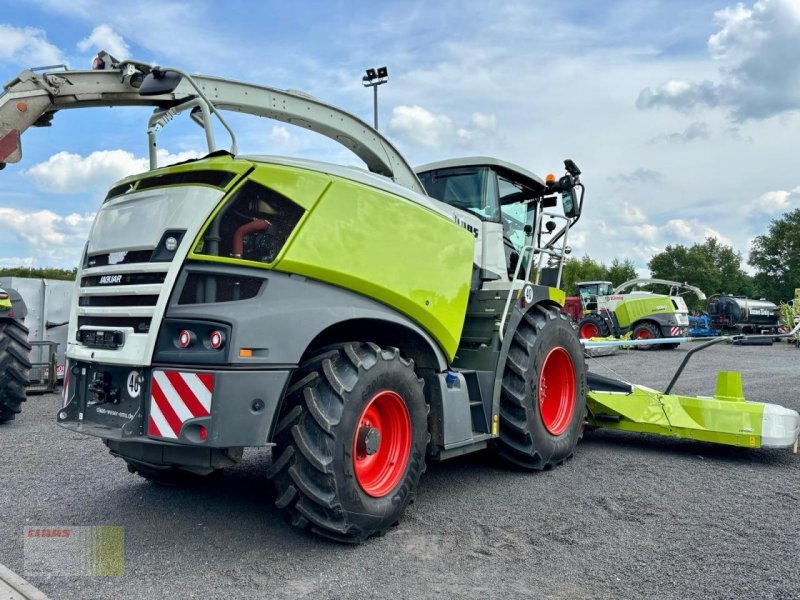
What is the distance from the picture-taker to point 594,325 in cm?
2173

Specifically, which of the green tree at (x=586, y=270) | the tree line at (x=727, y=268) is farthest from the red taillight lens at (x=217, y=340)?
the green tree at (x=586, y=270)

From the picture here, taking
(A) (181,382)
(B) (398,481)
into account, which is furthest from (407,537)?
(A) (181,382)

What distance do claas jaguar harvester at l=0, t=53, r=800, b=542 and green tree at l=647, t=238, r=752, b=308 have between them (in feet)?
214

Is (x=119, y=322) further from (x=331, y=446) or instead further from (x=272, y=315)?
(x=331, y=446)

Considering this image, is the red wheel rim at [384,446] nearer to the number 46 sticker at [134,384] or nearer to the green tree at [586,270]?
the number 46 sticker at [134,384]

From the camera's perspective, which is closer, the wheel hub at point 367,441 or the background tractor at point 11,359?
the wheel hub at point 367,441

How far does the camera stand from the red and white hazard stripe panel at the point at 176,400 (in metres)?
3.28

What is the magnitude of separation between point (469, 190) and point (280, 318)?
2908 mm

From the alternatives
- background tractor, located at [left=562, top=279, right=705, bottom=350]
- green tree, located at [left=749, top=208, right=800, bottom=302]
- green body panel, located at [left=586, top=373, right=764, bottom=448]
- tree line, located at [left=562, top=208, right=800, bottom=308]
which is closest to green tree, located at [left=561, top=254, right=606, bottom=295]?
tree line, located at [left=562, top=208, right=800, bottom=308]

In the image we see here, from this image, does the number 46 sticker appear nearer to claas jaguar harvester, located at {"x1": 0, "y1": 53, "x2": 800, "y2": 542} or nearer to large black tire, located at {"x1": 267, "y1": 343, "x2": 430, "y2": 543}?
claas jaguar harvester, located at {"x1": 0, "y1": 53, "x2": 800, "y2": 542}

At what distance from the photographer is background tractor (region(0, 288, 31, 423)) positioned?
709cm

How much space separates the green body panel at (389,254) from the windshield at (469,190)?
929 mm

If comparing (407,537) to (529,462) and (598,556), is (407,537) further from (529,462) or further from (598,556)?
(529,462)

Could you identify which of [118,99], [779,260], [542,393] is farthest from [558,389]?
[779,260]
